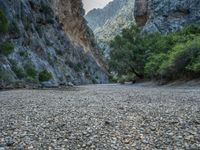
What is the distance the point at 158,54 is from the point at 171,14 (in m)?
41.1

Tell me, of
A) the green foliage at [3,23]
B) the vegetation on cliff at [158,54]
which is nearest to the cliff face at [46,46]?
the green foliage at [3,23]

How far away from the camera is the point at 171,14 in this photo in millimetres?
82125

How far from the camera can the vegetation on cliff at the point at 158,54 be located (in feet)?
109

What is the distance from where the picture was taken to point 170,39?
156 ft

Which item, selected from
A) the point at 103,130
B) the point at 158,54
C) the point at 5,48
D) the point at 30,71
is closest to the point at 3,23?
the point at 5,48

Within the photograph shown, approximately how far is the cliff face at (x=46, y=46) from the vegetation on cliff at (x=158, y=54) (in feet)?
41.6

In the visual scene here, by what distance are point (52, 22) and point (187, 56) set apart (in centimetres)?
4885

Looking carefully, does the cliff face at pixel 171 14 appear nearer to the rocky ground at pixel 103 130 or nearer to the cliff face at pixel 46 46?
the cliff face at pixel 46 46

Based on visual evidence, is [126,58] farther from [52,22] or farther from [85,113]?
[85,113]

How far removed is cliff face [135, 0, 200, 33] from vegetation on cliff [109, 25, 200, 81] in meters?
21.1

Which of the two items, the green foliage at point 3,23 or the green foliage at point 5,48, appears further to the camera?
the green foliage at point 3,23

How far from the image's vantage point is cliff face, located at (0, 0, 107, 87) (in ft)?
143

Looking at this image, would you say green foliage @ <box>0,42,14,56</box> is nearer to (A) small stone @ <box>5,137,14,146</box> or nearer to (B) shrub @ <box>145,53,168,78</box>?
(B) shrub @ <box>145,53,168,78</box>

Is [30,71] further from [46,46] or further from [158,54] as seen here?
[46,46]
